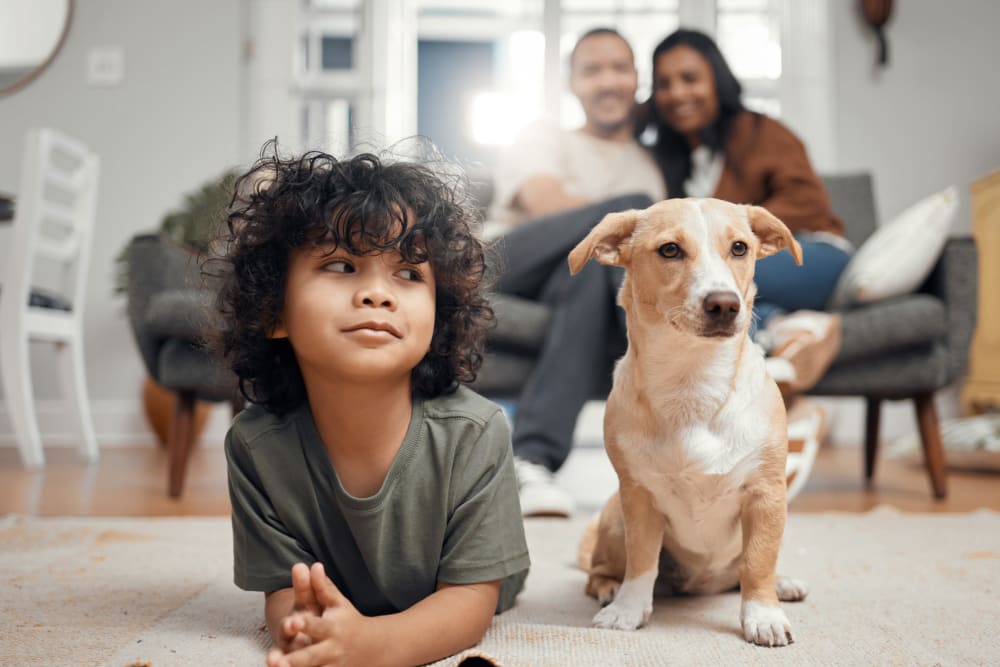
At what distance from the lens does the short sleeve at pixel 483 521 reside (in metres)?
0.86

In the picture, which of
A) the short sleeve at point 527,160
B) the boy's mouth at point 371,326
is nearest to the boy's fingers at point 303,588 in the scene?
the boy's mouth at point 371,326

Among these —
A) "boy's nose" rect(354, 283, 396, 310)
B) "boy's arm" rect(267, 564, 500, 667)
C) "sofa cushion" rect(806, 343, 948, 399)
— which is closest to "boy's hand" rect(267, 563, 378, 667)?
"boy's arm" rect(267, 564, 500, 667)

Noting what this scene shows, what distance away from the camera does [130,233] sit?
3758 mm

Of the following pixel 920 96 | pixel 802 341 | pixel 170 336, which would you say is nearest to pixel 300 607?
pixel 802 341

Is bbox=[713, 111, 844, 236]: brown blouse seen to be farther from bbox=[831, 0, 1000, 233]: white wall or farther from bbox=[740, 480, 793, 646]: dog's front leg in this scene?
bbox=[831, 0, 1000, 233]: white wall

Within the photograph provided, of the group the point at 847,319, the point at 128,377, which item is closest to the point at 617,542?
the point at 847,319

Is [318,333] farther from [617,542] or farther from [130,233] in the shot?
[130,233]

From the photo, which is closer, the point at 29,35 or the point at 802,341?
the point at 802,341

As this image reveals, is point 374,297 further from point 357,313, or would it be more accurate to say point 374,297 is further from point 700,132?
point 700,132

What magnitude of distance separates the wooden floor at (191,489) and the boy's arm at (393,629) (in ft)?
3.92

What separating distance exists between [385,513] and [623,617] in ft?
0.95

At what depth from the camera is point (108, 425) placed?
3.67 meters

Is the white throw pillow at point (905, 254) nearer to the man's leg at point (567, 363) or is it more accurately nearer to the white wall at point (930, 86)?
the man's leg at point (567, 363)

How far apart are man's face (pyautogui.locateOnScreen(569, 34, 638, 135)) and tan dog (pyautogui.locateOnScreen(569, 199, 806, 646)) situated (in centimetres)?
153
